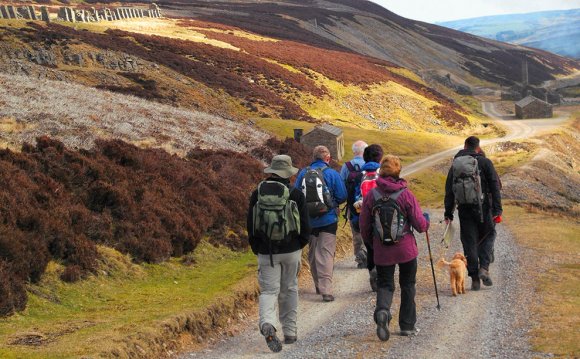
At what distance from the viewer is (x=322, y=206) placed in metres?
11.5

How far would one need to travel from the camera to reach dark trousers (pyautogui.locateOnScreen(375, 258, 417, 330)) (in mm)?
9352

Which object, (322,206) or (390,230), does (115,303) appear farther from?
(390,230)

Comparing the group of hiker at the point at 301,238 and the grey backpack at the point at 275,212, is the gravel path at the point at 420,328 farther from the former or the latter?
the grey backpack at the point at 275,212

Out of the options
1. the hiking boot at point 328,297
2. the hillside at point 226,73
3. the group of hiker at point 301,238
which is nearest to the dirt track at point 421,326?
the hiking boot at point 328,297

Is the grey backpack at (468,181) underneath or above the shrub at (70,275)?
above

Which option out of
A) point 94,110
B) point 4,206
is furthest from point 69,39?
point 4,206

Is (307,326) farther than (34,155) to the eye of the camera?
No

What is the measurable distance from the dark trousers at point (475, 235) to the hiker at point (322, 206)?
101 inches

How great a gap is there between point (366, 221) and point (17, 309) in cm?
547

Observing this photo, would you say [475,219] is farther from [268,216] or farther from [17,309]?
[17,309]

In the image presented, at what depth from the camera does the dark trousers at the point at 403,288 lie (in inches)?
368

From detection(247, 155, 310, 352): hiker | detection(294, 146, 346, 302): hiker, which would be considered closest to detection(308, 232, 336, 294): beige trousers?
detection(294, 146, 346, 302): hiker

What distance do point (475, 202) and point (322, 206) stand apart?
9.66 feet

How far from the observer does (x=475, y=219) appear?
488 inches
